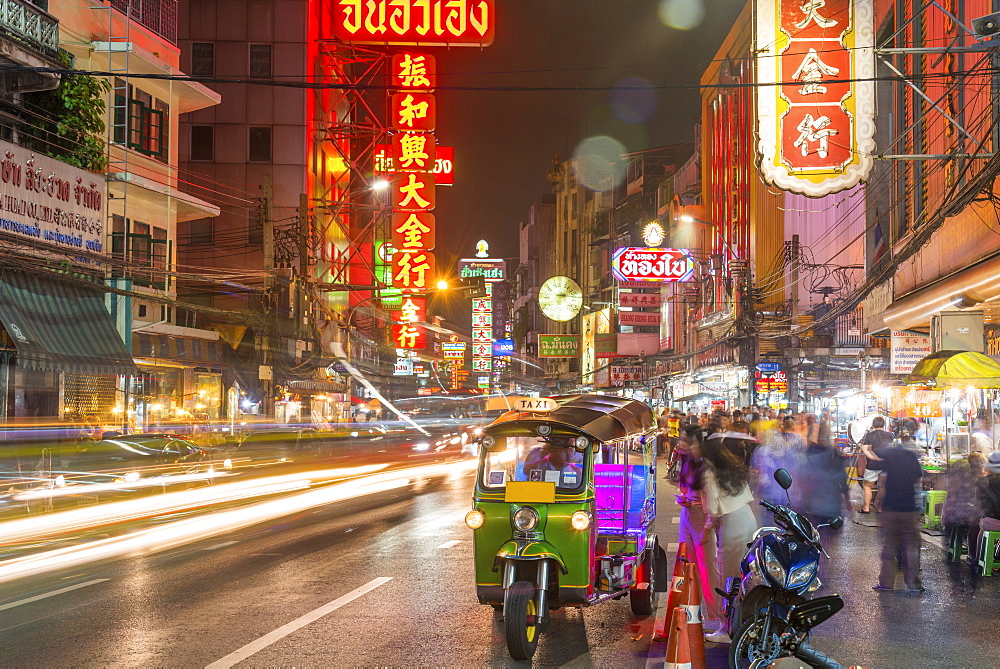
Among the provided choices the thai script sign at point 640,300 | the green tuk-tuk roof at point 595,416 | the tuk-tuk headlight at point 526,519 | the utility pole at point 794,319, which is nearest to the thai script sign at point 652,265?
the utility pole at point 794,319

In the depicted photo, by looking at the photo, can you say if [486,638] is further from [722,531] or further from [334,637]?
[722,531]

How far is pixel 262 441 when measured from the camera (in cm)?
3631

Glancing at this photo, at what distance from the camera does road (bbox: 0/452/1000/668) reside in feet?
27.4

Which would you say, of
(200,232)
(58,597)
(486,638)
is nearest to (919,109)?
(486,638)

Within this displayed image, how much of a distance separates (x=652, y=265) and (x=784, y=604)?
41917mm

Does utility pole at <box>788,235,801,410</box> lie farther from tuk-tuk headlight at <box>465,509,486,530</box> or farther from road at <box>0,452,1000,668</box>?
tuk-tuk headlight at <box>465,509,486,530</box>

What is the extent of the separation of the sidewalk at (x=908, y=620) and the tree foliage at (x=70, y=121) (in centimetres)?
1785

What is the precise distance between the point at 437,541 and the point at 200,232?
115 ft

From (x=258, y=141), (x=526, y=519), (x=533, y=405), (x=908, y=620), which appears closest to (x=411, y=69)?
(x=258, y=141)

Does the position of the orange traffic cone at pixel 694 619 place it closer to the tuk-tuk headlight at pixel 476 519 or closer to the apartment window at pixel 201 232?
the tuk-tuk headlight at pixel 476 519

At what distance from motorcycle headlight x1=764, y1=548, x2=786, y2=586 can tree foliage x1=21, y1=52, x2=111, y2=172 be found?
21.1 metres

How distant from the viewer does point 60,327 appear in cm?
2298

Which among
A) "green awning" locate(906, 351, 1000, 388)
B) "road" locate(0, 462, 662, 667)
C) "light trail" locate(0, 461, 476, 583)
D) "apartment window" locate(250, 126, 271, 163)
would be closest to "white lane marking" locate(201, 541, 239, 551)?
"road" locate(0, 462, 662, 667)

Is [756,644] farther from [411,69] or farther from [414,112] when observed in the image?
[411,69]
